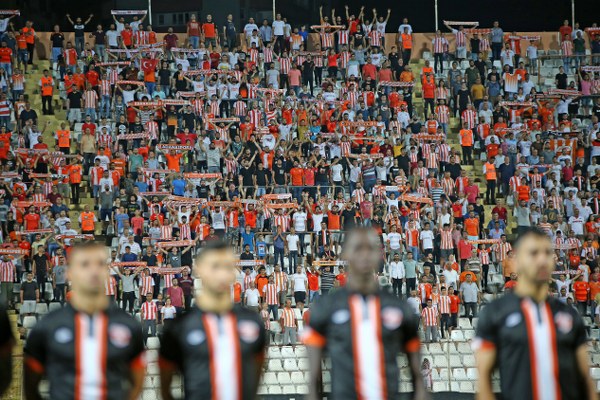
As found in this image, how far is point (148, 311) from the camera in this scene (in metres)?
22.7

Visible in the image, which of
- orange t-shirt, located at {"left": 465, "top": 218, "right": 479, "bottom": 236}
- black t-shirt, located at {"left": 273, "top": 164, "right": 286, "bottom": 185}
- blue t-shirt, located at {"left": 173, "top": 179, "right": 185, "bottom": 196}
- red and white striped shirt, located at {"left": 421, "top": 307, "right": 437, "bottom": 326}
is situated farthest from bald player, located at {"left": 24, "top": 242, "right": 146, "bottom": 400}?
black t-shirt, located at {"left": 273, "top": 164, "right": 286, "bottom": 185}

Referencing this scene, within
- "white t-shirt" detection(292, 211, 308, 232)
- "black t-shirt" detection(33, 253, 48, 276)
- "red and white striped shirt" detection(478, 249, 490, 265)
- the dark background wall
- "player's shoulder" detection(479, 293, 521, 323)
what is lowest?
"player's shoulder" detection(479, 293, 521, 323)

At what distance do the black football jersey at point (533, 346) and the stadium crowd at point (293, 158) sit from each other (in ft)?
54.5

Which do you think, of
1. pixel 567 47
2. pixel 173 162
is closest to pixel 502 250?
pixel 173 162

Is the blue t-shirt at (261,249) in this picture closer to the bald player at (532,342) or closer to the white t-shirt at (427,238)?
the white t-shirt at (427,238)

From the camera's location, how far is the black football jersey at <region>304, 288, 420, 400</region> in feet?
20.8

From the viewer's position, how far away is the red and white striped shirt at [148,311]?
22.7 metres

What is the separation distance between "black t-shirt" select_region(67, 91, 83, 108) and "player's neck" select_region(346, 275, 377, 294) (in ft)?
81.9

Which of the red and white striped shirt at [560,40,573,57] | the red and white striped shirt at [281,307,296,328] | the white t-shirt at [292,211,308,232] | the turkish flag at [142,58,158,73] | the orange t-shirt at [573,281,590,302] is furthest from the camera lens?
the red and white striped shirt at [560,40,573,57]

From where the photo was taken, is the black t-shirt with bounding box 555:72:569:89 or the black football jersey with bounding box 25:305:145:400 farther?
the black t-shirt with bounding box 555:72:569:89

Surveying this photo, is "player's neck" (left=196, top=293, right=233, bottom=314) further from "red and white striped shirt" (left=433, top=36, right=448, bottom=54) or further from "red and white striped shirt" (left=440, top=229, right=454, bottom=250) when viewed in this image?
"red and white striped shirt" (left=433, top=36, right=448, bottom=54)

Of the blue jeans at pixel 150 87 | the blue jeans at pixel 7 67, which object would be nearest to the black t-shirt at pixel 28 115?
the blue jeans at pixel 7 67

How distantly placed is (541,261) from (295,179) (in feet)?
70.4

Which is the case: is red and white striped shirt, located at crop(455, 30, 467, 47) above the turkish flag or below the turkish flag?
above
